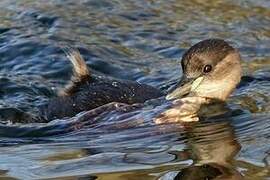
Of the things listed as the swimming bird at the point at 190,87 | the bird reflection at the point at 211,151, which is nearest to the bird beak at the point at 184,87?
the swimming bird at the point at 190,87

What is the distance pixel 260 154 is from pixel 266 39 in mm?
4513

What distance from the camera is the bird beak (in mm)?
7221

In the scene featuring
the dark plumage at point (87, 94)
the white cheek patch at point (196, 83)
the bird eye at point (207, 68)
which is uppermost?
the bird eye at point (207, 68)

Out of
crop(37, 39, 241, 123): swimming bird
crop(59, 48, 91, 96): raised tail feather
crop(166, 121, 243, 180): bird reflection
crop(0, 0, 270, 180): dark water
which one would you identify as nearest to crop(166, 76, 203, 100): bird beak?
crop(37, 39, 241, 123): swimming bird

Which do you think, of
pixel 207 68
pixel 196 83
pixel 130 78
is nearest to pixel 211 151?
pixel 196 83

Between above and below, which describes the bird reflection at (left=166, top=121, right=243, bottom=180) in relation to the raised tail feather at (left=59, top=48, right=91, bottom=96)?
above

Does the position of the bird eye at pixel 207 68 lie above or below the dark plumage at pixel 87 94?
above

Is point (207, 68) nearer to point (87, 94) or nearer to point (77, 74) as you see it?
point (87, 94)

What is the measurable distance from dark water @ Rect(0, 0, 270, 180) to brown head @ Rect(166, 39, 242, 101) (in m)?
0.21

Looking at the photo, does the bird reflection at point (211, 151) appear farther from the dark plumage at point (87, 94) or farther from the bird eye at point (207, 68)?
the dark plumage at point (87, 94)

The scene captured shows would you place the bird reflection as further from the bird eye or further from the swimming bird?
the bird eye

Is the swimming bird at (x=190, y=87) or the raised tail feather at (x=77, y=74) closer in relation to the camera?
the swimming bird at (x=190, y=87)

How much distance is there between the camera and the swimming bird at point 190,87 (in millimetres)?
7434

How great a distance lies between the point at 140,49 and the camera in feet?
32.1
